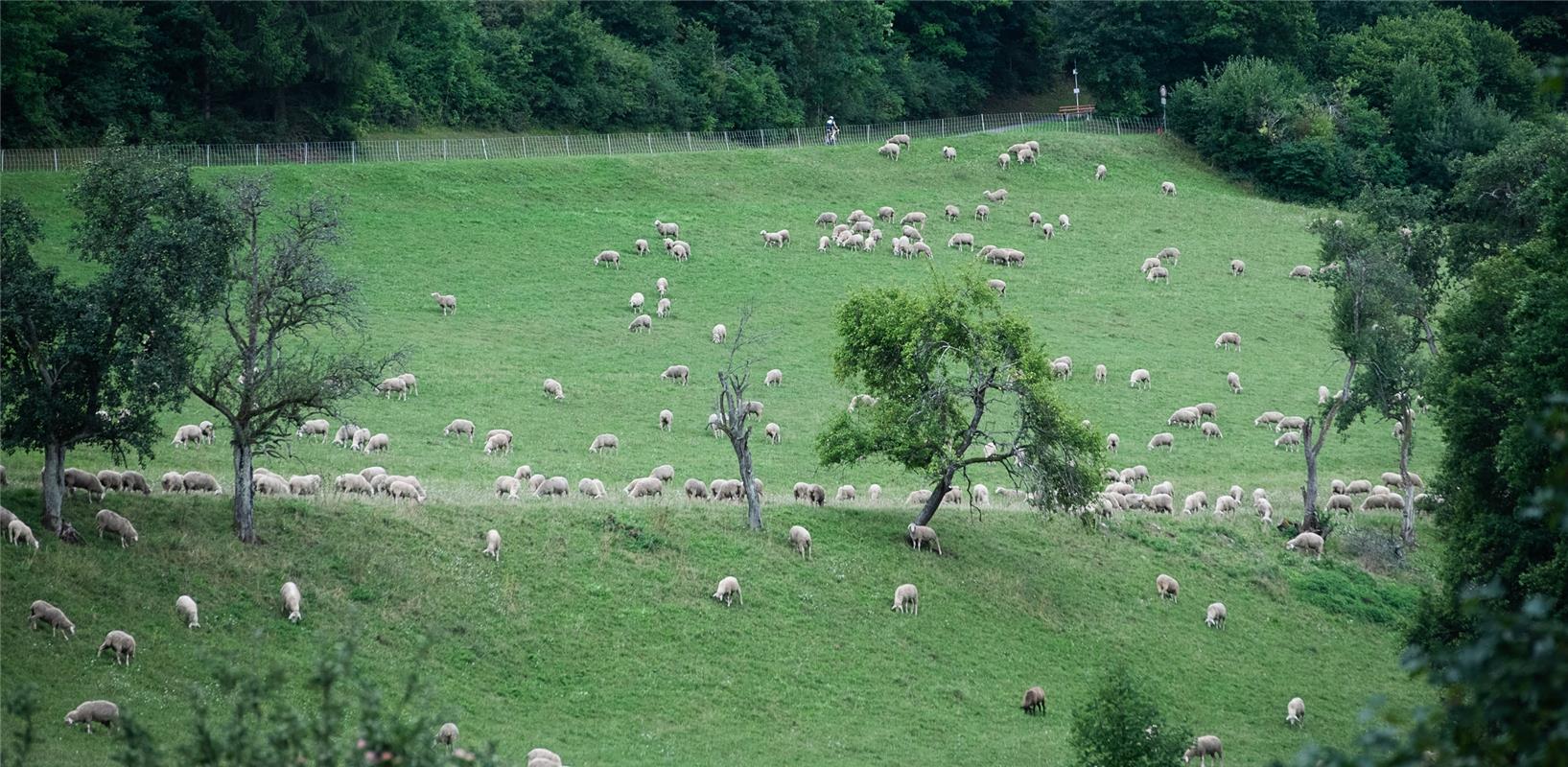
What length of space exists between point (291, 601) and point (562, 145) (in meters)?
55.3

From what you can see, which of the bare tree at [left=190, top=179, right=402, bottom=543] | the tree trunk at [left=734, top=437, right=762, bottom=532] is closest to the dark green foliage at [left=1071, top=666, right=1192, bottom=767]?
the tree trunk at [left=734, top=437, right=762, bottom=532]

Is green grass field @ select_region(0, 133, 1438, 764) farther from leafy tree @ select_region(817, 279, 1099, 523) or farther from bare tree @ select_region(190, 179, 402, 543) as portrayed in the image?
leafy tree @ select_region(817, 279, 1099, 523)

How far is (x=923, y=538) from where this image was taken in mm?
41250

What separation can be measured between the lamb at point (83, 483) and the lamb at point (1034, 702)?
20111 mm

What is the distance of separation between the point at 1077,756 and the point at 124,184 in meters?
22.3

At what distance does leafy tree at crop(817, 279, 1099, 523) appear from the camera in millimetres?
40625

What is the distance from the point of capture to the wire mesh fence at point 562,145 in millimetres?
71594

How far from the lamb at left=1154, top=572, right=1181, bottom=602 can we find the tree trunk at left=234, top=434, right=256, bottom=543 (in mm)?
22352

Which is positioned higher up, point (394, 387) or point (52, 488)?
point (52, 488)

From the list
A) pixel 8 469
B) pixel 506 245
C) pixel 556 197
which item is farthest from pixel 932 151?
pixel 8 469

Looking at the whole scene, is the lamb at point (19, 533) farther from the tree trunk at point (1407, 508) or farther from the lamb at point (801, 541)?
the tree trunk at point (1407, 508)

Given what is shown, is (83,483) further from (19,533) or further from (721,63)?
(721,63)

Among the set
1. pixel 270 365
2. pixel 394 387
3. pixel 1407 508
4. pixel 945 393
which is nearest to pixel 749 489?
pixel 945 393

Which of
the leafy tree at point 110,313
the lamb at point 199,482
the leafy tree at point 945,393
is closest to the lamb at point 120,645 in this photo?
the leafy tree at point 110,313
